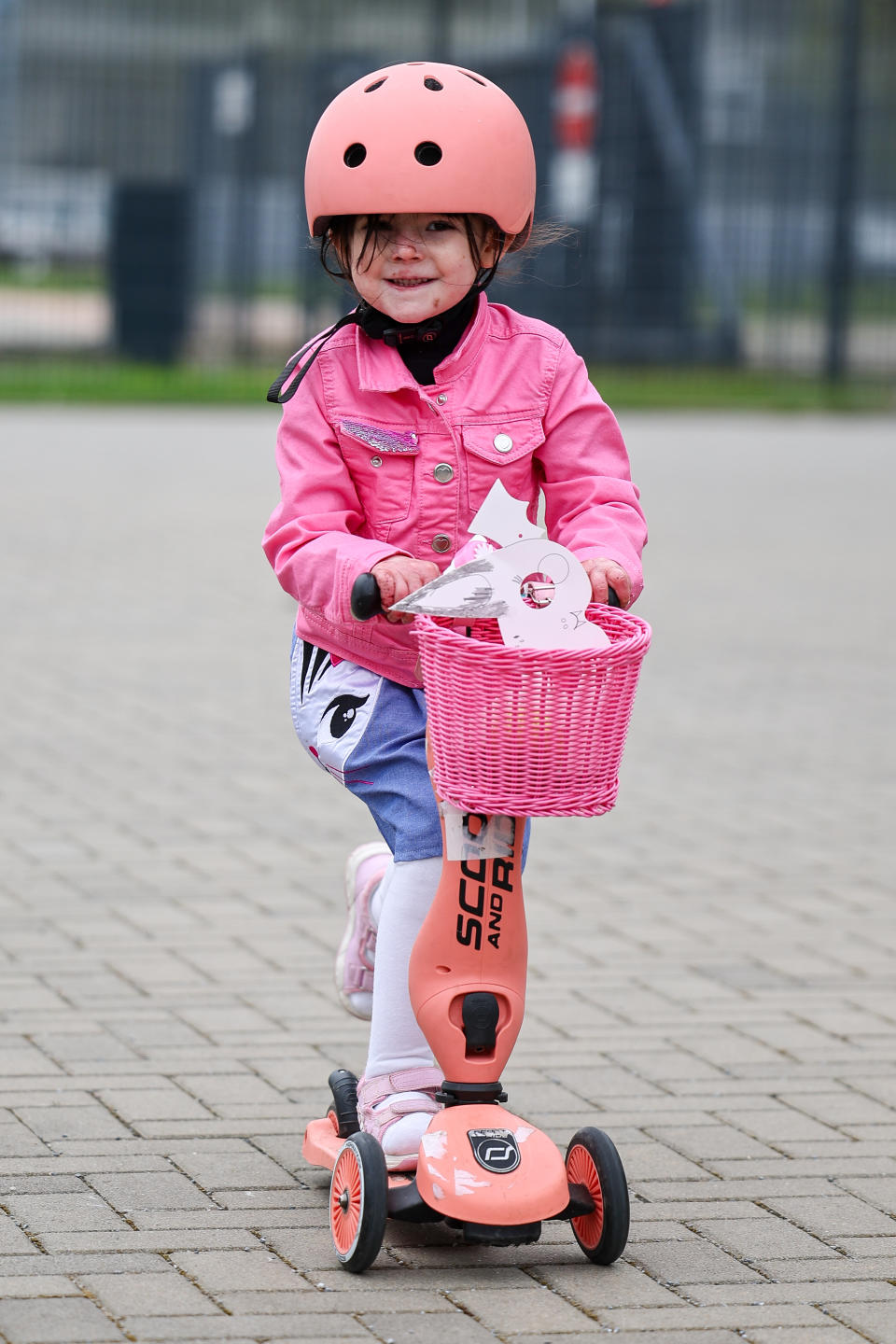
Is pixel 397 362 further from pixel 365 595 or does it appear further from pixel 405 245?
pixel 365 595

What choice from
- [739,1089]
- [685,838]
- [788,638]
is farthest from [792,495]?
[739,1089]

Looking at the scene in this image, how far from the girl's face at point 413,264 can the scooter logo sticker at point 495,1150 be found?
1.22m

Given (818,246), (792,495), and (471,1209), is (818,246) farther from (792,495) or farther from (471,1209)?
(471,1209)

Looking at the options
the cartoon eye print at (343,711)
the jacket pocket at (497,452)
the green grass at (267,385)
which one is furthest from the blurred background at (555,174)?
the cartoon eye print at (343,711)

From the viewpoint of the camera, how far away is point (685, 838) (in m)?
5.93

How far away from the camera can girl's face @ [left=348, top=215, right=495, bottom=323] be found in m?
3.19

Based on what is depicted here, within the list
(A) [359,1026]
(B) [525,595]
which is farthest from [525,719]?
(A) [359,1026]

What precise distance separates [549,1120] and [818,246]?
23.0 metres

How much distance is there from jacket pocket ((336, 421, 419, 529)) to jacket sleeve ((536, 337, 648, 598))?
240mm

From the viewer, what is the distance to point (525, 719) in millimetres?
2916

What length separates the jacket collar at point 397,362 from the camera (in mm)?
3221

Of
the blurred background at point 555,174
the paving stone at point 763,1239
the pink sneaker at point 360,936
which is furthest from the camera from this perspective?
the blurred background at point 555,174

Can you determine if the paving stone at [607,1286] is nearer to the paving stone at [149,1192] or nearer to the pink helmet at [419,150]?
the paving stone at [149,1192]

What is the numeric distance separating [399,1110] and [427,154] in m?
1.44
